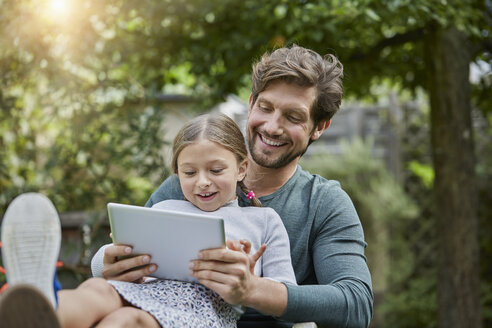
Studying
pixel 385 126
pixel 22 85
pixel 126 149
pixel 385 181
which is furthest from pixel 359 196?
pixel 22 85

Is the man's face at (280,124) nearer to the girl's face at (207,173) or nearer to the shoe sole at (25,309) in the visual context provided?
the girl's face at (207,173)

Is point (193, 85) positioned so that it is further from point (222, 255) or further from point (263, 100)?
point (222, 255)

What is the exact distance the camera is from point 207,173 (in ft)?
5.62

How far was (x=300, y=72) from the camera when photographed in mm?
1862

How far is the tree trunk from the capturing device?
11.4 feet

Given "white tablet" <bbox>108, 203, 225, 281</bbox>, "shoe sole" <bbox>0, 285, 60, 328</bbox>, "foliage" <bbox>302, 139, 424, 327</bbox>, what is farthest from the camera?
"foliage" <bbox>302, 139, 424, 327</bbox>

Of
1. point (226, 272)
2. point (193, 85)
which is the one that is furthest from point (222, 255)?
point (193, 85)

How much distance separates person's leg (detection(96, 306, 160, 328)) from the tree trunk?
2.53 m

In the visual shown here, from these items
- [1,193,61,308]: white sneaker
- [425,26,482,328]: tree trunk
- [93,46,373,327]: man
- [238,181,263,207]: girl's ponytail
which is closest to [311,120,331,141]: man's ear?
[93,46,373,327]: man

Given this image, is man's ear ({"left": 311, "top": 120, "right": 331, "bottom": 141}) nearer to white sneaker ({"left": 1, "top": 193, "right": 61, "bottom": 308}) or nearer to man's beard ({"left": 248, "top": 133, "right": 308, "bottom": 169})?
man's beard ({"left": 248, "top": 133, "right": 308, "bottom": 169})

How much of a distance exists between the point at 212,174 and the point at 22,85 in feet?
8.59

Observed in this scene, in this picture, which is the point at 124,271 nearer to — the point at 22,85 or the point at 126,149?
the point at 126,149

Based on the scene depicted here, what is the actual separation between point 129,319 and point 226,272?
0.25 m

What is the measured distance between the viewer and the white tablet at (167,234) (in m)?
1.43
